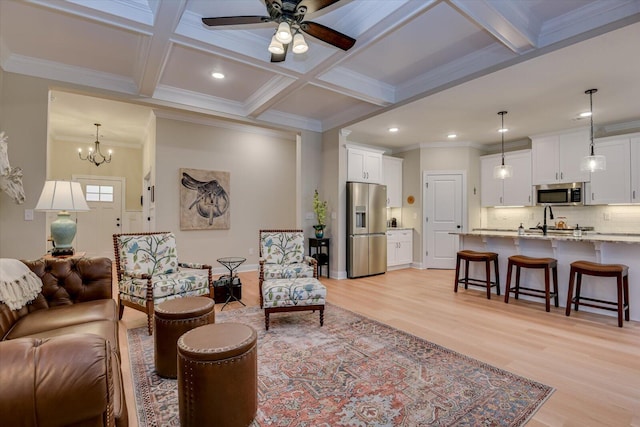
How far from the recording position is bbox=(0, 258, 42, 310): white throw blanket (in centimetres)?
203

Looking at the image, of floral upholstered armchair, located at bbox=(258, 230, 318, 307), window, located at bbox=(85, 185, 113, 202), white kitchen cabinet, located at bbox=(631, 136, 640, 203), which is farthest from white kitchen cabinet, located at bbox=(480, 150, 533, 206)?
window, located at bbox=(85, 185, 113, 202)

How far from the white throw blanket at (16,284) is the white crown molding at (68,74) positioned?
2599mm

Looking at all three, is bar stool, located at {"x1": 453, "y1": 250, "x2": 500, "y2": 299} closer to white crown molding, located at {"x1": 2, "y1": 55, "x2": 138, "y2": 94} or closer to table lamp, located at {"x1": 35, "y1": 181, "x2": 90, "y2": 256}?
table lamp, located at {"x1": 35, "y1": 181, "x2": 90, "y2": 256}

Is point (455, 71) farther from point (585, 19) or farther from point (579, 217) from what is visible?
point (579, 217)

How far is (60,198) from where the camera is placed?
3.09 m

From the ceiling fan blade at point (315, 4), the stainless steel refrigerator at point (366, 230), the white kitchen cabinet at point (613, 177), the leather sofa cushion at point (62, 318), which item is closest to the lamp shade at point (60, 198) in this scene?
the leather sofa cushion at point (62, 318)

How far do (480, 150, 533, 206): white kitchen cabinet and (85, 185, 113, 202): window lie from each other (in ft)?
28.2

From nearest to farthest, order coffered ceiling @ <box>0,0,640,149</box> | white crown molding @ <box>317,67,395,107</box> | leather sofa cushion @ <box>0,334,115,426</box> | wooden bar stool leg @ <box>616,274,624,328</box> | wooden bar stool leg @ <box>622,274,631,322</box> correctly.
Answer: leather sofa cushion @ <box>0,334,115,426</box>, coffered ceiling @ <box>0,0,640,149</box>, wooden bar stool leg @ <box>616,274,624,328</box>, wooden bar stool leg @ <box>622,274,631,322</box>, white crown molding @ <box>317,67,395,107</box>

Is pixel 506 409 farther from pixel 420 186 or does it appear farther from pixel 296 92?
pixel 420 186

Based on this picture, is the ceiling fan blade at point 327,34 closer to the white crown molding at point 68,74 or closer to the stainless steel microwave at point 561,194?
the white crown molding at point 68,74

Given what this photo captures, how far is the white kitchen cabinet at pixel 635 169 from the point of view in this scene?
4.78 m

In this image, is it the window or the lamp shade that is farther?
the window

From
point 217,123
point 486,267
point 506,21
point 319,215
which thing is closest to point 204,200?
point 217,123

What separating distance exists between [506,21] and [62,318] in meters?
4.09
